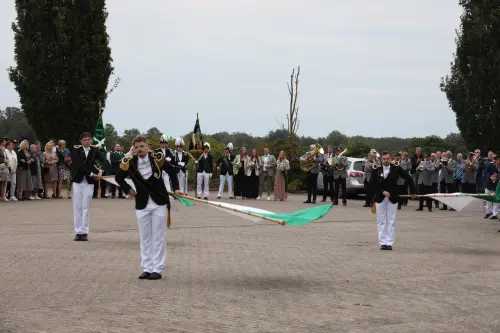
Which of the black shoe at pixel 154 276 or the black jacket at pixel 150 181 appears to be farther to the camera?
the black jacket at pixel 150 181

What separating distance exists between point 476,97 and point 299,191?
32.0ft

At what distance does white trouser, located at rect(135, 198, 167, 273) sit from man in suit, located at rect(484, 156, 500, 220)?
10531 mm

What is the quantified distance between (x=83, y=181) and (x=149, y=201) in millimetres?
4919

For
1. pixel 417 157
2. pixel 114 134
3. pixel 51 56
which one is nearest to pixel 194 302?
pixel 417 157

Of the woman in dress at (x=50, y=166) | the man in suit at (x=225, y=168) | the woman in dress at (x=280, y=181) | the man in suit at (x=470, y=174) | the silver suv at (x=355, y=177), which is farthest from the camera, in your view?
the silver suv at (x=355, y=177)

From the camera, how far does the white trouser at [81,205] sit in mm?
15766

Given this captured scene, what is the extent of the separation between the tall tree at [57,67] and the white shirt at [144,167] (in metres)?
26.9

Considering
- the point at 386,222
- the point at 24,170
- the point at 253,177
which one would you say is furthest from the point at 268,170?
the point at 386,222

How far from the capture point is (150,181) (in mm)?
11430

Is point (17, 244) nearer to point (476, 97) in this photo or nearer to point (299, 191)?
point (299, 191)

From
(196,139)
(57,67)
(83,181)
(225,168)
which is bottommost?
(83,181)

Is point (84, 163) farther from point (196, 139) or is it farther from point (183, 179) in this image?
point (196, 139)

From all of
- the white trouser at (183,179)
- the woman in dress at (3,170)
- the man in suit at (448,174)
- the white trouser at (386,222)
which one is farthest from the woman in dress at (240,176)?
the white trouser at (386,222)

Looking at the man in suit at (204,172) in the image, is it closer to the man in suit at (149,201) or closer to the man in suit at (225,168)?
the man in suit at (225,168)
